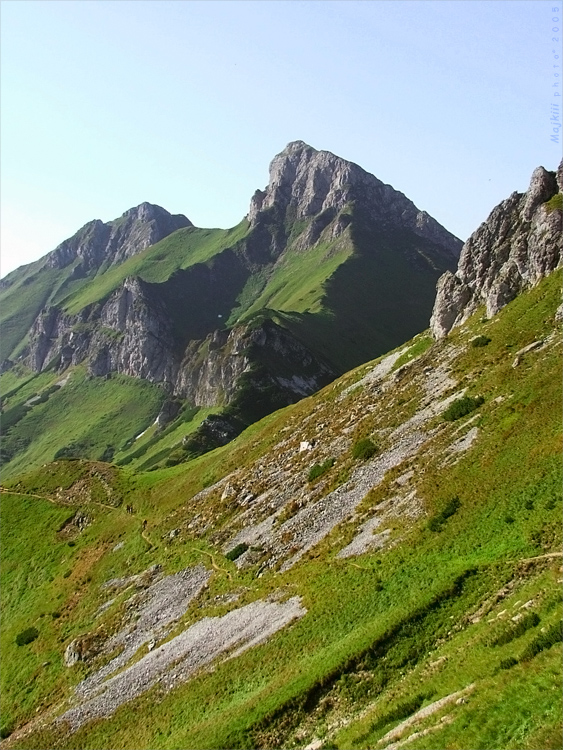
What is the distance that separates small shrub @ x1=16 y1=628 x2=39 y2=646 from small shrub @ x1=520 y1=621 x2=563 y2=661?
173ft

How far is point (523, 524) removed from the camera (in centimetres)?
3025

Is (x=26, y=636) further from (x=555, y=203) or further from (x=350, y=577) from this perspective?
(x=555, y=203)

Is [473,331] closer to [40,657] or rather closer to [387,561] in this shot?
[387,561]

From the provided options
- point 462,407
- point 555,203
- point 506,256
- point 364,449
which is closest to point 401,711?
point 462,407

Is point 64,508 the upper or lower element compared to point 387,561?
upper

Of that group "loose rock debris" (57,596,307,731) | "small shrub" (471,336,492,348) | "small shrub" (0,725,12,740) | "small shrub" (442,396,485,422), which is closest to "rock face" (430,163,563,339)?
"small shrub" (471,336,492,348)

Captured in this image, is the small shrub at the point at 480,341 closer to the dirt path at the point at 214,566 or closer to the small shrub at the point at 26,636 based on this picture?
the dirt path at the point at 214,566

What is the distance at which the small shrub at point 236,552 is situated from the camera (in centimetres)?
4991

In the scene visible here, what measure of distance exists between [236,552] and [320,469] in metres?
11.2

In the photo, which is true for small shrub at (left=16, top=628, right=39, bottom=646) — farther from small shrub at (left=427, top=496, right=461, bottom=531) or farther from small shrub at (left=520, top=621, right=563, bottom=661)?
small shrub at (left=520, top=621, right=563, bottom=661)

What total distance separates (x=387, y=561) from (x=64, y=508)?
6302cm

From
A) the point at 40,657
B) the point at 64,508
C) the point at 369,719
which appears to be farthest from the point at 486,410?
the point at 64,508

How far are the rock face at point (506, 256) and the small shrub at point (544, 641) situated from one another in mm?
49903

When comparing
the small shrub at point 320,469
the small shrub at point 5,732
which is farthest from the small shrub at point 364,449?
the small shrub at point 5,732
